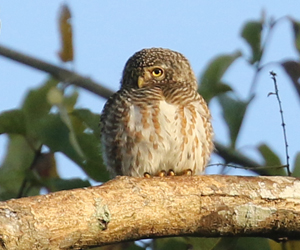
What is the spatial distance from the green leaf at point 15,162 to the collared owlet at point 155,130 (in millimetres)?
635

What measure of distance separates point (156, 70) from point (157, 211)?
6.94 feet

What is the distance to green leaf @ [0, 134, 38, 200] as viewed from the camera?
4.46 metres

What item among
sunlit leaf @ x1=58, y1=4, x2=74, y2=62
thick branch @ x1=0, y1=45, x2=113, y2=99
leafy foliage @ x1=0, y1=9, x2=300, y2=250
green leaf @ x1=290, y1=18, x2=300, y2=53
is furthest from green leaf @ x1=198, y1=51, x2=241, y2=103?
sunlit leaf @ x1=58, y1=4, x2=74, y2=62

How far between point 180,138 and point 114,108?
56cm

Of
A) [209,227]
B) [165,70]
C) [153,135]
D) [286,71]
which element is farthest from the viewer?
[165,70]

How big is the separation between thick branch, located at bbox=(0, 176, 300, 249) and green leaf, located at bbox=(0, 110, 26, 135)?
1.06 m

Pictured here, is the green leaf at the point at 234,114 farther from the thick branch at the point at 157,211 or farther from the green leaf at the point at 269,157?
the thick branch at the point at 157,211

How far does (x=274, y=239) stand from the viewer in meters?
3.89

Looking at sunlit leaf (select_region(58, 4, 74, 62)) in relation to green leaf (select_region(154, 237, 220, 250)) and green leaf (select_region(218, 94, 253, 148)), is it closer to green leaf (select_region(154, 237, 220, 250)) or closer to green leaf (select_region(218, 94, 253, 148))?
green leaf (select_region(218, 94, 253, 148))

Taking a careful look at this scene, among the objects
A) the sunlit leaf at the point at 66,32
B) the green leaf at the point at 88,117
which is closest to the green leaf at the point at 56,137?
the green leaf at the point at 88,117

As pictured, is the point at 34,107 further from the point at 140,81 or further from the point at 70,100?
the point at 140,81

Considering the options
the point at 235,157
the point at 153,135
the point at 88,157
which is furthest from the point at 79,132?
the point at 235,157

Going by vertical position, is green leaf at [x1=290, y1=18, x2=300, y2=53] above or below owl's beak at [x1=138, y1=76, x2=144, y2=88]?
above

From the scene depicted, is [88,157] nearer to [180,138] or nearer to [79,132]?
[79,132]
